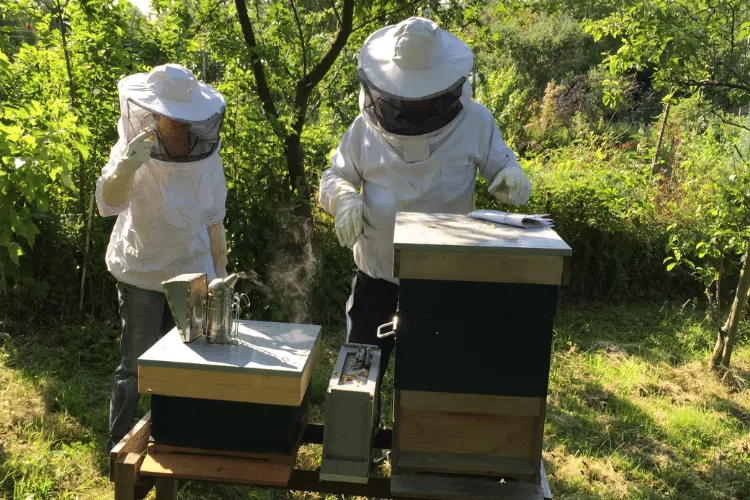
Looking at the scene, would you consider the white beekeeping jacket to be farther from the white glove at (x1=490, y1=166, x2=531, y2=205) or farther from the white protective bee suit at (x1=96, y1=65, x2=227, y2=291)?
the white protective bee suit at (x1=96, y1=65, x2=227, y2=291)

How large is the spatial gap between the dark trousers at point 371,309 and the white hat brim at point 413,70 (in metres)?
0.81

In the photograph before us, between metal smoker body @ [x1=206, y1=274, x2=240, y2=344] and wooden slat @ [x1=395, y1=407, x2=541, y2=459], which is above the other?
metal smoker body @ [x1=206, y1=274, x2=240, y2=344]

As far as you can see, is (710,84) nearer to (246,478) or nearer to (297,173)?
(297,173)

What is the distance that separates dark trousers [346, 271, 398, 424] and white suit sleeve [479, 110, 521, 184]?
61cm

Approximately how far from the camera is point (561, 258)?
63.1 inches

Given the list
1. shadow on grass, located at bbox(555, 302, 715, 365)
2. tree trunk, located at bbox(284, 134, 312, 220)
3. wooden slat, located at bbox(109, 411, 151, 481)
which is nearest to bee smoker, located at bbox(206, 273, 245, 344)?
wooden slat, located at bbox(109, 411, 151, 481)

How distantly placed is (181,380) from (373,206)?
3.57 feet

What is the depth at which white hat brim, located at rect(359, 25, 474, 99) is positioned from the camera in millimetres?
2250

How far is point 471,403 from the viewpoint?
5.60 ft

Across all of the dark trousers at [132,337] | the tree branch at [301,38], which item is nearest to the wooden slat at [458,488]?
the dark trousers at [132,337]

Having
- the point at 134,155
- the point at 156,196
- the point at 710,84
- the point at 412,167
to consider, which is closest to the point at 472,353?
the point at 412,167

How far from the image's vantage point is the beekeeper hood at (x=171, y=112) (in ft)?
8.08

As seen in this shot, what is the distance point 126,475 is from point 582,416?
3.00m

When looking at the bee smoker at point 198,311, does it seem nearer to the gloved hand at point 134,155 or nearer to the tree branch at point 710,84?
the gloved hand at point 134,155
